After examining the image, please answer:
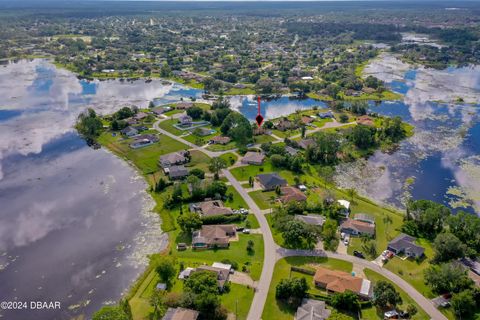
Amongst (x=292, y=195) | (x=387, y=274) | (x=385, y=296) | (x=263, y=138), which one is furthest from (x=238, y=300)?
(x=263, y=138)

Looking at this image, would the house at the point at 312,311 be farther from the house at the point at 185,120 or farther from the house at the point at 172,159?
the house at the point at 185,120

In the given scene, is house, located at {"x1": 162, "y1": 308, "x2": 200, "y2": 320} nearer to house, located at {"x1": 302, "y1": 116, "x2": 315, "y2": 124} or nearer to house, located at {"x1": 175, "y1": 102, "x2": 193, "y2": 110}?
house, located at {"x1": 302, "y1": 116, "x2": 315, "y2": 124}

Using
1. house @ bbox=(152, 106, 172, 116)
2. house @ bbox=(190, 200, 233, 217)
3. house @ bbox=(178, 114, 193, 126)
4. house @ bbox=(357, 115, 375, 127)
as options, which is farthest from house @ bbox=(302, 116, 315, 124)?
house @ bbox=(190, 200, 233, 217)

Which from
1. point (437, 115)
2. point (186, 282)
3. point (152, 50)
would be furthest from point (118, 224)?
point (152, 50)

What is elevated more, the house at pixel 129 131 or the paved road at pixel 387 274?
the house at pixel 129 131

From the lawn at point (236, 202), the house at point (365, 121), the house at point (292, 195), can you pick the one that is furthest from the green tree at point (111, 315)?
the house at point (365, 121)

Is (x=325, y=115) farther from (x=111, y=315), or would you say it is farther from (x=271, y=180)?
(x=111, y=315)

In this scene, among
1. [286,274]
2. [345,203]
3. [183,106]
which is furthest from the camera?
[183,106]
